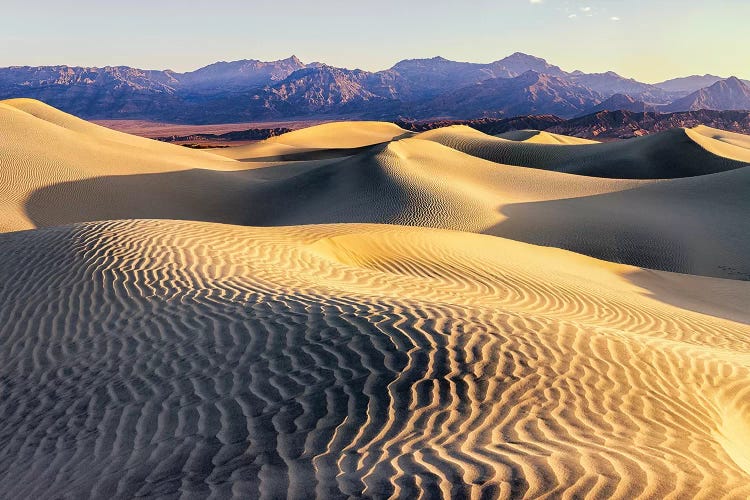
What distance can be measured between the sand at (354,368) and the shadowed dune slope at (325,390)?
0.02 m

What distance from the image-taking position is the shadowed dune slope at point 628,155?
134 ft

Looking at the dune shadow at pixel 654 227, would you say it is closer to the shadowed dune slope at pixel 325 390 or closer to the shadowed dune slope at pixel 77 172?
the shadowed dune slope at pixel 325 390

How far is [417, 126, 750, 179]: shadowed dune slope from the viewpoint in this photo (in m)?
40.9

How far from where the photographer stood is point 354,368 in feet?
17.5

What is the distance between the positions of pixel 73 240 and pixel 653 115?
126 meters

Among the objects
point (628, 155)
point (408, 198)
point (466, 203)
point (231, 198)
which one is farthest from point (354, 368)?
point (628, 155)

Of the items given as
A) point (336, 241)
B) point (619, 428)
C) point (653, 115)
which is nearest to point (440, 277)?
point (336, 241)

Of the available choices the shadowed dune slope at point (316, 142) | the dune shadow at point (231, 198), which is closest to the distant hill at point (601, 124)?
the shadowed dune slope at point (316, 142)

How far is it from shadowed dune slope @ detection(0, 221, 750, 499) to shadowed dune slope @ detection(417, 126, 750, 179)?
3479 cm

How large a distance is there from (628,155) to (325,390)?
43.1 meters

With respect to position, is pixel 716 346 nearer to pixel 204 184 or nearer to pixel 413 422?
pixel 413 422

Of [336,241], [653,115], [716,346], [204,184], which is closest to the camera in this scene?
[716,346]

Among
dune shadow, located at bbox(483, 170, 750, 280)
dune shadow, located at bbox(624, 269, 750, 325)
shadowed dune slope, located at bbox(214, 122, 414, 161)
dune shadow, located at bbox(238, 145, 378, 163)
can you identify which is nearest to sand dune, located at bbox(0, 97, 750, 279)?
dune shadow, located at bbox(483, 170, 750, 280)

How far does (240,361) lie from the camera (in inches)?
225
